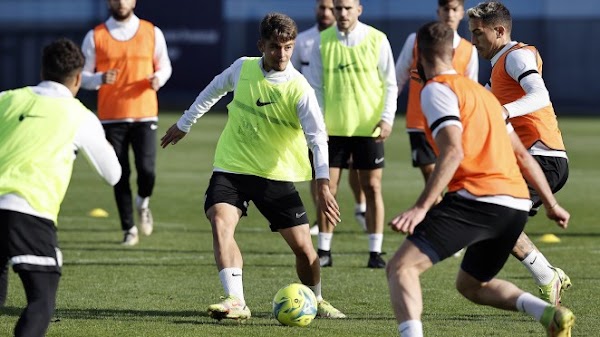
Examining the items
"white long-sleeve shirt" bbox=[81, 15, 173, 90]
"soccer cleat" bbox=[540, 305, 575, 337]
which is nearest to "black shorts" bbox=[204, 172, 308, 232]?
"soccer cleat" bbox=[540, 305, 575, 337]

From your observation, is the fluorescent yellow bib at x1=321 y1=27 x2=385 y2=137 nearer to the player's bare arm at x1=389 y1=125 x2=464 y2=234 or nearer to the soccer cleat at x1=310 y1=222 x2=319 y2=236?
the soccer cleat at x1=310 y1=222 x2=319 y2=236

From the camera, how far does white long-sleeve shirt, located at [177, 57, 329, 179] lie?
8.41 meters

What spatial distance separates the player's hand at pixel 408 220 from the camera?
254 inches

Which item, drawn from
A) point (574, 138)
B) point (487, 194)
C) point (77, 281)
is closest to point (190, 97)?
point (574, 138)

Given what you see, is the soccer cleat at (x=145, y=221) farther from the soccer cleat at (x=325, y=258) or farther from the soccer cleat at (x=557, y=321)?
the soccer cleat at (x=557, y=321)

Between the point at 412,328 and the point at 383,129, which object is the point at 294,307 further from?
the point at 383,129

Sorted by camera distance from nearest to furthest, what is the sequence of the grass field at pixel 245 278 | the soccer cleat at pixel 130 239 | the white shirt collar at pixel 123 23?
the grass field at pixel 245 278 < the soccer cleat at pixel 130 239 < the white shirt collar at pixel 123 23

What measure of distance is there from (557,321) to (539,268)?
1976 millimetres

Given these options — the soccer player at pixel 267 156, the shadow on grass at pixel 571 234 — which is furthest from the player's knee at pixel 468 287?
the shadow on grass at pixel 571 234

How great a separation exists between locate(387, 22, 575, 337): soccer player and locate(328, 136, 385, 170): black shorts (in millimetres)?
4564

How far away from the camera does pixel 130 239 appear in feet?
42.3

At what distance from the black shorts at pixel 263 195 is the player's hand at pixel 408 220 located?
2129 millimetres

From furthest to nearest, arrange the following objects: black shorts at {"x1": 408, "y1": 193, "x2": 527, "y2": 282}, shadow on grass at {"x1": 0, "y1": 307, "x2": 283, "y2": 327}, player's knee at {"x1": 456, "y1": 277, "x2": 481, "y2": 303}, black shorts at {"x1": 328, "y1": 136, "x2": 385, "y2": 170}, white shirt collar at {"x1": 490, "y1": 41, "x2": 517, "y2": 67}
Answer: black shorts at {"x1": 328, "y1": 136, "x2": 385, "y2": 170}
white shirt collar at {"x1": 490, "y1": 41, "x2": 517, "y2": 67}
shadow on grass at {"x1": 0, "y1": 307, "x2": 283, "y2": 327}
player's knee at {"x1": 456, "y1": 277, "x2": 481, "y2": 303}
black shorts at {"x1": 408, "y1": 193, "x2": 527, "y2": 282}

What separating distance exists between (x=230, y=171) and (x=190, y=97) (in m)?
30.9
